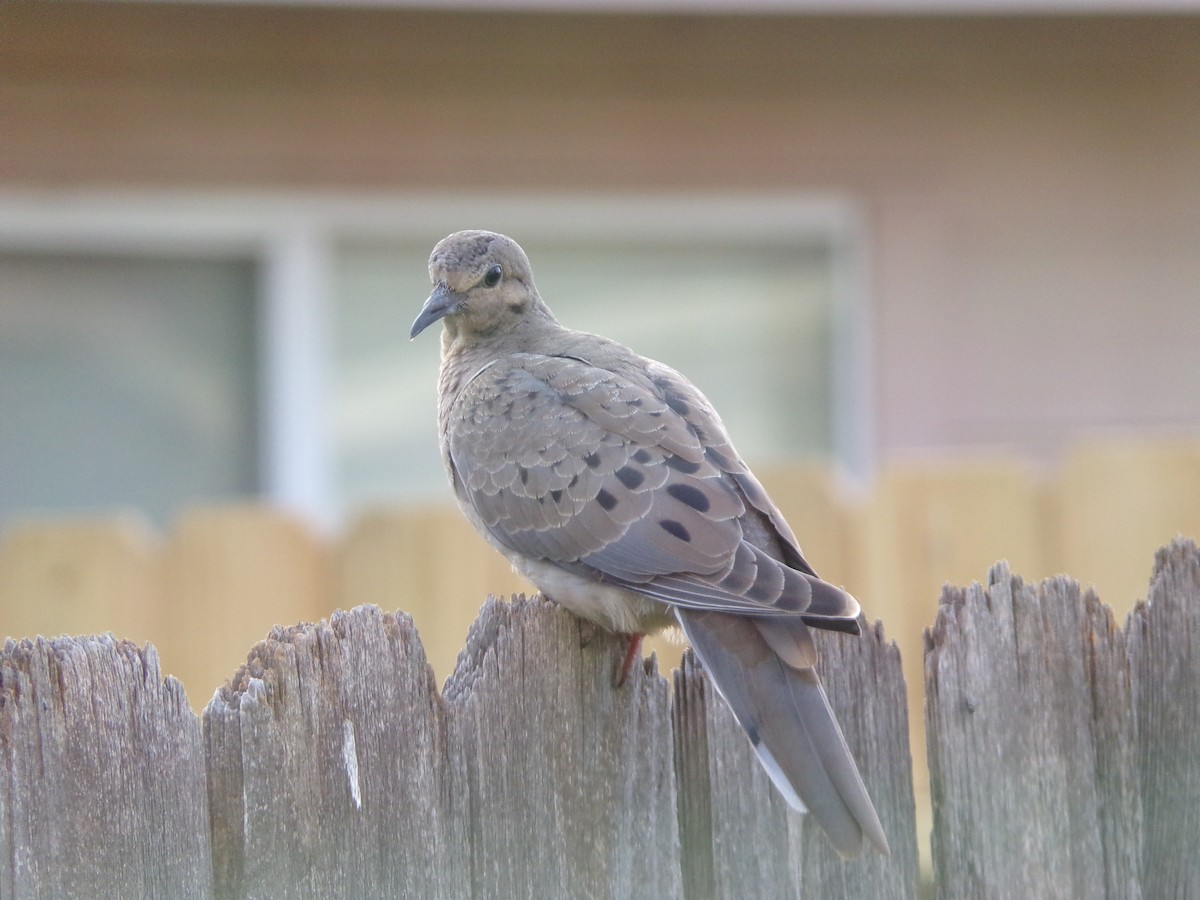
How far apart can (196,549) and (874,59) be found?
4069 millimetres

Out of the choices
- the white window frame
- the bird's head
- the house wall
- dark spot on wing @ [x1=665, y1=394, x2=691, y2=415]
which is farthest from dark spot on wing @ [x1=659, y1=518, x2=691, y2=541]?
the house wall

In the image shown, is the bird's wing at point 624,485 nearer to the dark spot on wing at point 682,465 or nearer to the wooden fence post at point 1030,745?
the dark spot on wing at point 682,465

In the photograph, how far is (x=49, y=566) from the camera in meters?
4.99

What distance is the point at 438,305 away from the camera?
3.92 metres

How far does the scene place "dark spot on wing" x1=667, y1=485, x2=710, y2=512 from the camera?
3.00 meters

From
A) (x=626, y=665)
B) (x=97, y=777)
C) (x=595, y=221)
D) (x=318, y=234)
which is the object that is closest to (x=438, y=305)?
(x=626, y=665)

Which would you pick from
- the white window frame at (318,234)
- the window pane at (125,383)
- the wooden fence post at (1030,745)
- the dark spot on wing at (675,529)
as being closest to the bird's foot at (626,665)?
the dark spot on wing at (675,529)

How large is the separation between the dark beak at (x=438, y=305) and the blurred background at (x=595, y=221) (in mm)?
2852

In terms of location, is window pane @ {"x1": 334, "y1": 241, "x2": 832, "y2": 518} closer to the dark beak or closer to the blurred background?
the blurred background

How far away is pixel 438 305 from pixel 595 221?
11.2 feet

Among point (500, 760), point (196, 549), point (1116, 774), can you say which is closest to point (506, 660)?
point (500, 760)

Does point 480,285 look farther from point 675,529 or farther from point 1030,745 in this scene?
point 1030,745

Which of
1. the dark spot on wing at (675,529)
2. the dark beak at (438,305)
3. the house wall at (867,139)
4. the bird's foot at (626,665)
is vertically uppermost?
the house wall at (867,139)

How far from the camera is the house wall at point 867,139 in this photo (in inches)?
269
